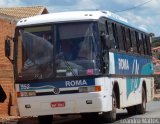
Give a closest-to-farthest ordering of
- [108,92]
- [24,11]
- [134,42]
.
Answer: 1. [108,92]
2. [134,42]
3. [24,11]

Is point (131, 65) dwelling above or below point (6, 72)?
above

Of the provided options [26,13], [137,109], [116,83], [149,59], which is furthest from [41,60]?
[26,13]

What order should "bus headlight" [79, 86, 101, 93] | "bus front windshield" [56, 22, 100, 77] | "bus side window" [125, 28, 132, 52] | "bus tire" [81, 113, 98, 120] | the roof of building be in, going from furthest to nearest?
the roof of building → "bus side window" [125, 28, 132, 52] → "bus tire" [81, 113, 98, 120] → "bus front windshield" [56, 22, 100, 77] → "bus headlight" [79, 86, 101, 93]

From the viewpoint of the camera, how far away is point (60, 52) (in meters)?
15.3

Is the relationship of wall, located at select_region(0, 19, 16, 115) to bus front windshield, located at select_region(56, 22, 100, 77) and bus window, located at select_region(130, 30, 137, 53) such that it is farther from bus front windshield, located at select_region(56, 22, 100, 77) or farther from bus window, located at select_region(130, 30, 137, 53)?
bus front windshield, located at select_region(56, 22, 100, 77)

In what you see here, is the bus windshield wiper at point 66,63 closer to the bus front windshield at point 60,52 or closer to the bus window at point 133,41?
the bus front windshield at point 60,52

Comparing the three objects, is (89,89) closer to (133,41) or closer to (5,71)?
(133,41)

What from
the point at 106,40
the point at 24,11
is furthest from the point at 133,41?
the point at 24,11

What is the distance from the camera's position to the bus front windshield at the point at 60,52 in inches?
595

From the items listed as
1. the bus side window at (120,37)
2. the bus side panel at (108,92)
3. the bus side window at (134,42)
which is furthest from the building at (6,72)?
the bus side panel at (108,92)

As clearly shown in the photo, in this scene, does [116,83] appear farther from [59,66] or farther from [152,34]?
[152,34]

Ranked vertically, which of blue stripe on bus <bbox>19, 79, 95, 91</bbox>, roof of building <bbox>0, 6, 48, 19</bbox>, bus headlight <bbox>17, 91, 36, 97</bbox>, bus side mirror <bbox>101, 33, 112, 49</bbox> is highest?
roof of building <bbox>0, 6, 48, 19</bbox>

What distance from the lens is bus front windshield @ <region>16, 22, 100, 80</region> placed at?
15.1 meters

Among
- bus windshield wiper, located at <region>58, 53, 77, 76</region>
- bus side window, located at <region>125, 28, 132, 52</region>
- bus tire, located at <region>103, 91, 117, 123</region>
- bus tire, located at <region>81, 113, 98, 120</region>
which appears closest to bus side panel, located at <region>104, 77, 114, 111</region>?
bus tire, located at <region>103, 91, 117, 123</region>
